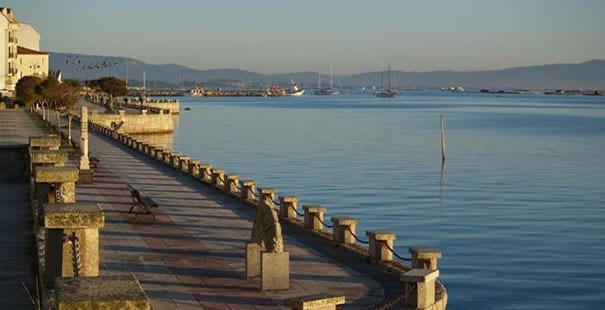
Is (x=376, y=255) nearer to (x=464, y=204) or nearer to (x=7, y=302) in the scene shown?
(x=7, y=302)

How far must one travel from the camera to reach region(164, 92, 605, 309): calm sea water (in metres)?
29.0

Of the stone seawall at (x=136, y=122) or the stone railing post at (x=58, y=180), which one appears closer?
the stone railing post at (x=58, y=180)

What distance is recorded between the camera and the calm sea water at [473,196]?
29000 millimetres

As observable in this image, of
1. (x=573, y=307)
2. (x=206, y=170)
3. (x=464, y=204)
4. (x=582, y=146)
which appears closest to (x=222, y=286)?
(x=573, y=307)

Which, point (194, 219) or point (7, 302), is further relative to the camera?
point (194, 219)

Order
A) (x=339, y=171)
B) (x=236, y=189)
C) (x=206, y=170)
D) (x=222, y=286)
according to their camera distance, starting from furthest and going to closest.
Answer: (x=339, y=171)
(x=206, y=170)
(x=236, y=189)
(x=222, y=286)

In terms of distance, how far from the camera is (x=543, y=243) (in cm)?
3544

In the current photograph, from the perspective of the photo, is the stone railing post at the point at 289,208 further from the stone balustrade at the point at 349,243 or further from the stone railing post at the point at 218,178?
the stone railing post at the point at 218,178

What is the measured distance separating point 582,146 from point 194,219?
2978 inches

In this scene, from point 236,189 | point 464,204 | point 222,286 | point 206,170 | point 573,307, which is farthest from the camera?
point 464,204

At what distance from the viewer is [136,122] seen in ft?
345

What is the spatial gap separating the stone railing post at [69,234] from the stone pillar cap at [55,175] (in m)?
3.52

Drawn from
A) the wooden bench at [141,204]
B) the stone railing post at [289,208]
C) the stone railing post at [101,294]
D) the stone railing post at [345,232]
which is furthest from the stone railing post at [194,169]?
the stone railing post at [101,294]

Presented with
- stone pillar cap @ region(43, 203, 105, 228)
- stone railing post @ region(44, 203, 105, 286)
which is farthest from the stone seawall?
stone pillar cap @ region(43, 203, 105, 228)
